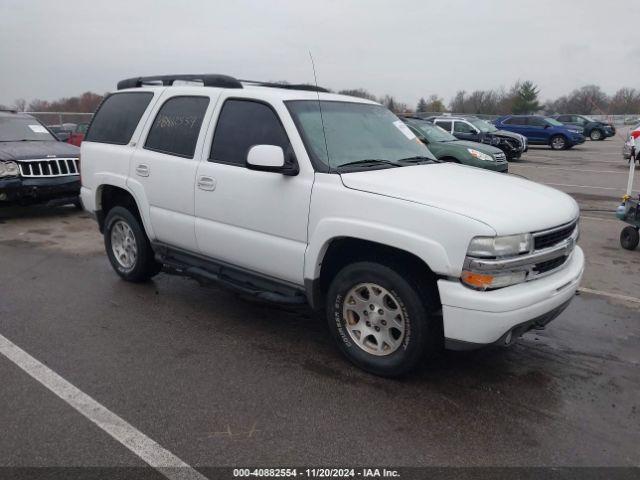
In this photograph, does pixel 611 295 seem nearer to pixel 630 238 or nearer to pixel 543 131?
pixel 630 238

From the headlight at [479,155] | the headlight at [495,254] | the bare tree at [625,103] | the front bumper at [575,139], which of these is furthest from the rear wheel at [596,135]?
the headlight at [495,254]

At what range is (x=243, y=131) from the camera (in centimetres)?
436

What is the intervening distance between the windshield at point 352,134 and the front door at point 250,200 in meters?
0.15

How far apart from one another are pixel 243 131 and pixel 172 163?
83 cm

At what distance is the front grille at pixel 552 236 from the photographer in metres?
3.38

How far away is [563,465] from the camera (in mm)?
2838

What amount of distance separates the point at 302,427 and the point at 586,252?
219 inches

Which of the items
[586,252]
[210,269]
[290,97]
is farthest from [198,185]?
[586,252]

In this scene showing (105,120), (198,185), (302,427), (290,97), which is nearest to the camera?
(302,427)

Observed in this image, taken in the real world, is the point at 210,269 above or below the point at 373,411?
above

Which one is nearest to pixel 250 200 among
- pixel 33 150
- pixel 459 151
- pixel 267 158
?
pixel 267 158

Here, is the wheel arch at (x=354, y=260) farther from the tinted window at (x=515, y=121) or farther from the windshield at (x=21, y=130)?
the tinted window at (x=515, y=121)

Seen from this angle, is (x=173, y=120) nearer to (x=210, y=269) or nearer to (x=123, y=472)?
(x=210, y=269)

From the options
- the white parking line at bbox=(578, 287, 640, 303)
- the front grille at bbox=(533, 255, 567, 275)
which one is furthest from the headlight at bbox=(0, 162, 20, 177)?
the white parking line at bbox=(578, 287, 640, 303)
